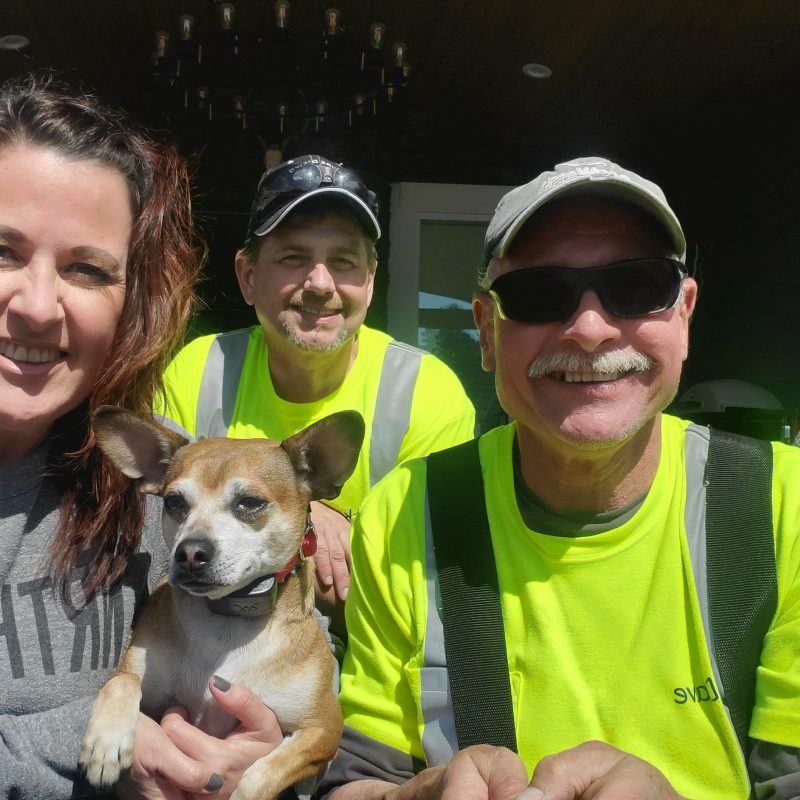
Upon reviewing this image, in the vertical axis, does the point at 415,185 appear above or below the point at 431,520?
above

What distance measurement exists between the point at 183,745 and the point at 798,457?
1.55 metres

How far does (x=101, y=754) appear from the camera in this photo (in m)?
1.67

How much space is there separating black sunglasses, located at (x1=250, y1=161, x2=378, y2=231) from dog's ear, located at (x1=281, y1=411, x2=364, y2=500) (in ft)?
3.81

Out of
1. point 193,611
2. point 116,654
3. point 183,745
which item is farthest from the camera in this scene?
point 193,611

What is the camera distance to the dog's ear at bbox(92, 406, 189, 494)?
6.34 feet

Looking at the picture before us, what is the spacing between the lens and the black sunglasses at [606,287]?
67.8 inches

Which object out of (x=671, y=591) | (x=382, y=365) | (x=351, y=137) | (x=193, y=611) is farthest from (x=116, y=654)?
(x=351, y=137)

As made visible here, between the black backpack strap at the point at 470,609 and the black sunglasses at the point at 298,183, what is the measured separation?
1553mm

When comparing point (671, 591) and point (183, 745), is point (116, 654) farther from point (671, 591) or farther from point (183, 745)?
point (671, 591)

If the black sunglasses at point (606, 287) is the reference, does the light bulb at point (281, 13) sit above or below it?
above

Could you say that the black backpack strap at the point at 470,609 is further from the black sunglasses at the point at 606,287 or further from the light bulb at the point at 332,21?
the light bulb at the point at 332,21

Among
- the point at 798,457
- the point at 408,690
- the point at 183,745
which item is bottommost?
the point at 183,745

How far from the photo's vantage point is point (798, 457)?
1.75m

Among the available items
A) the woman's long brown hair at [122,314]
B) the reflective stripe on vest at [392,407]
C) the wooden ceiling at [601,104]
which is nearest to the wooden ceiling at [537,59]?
the wooden ceiling at [601,104]
